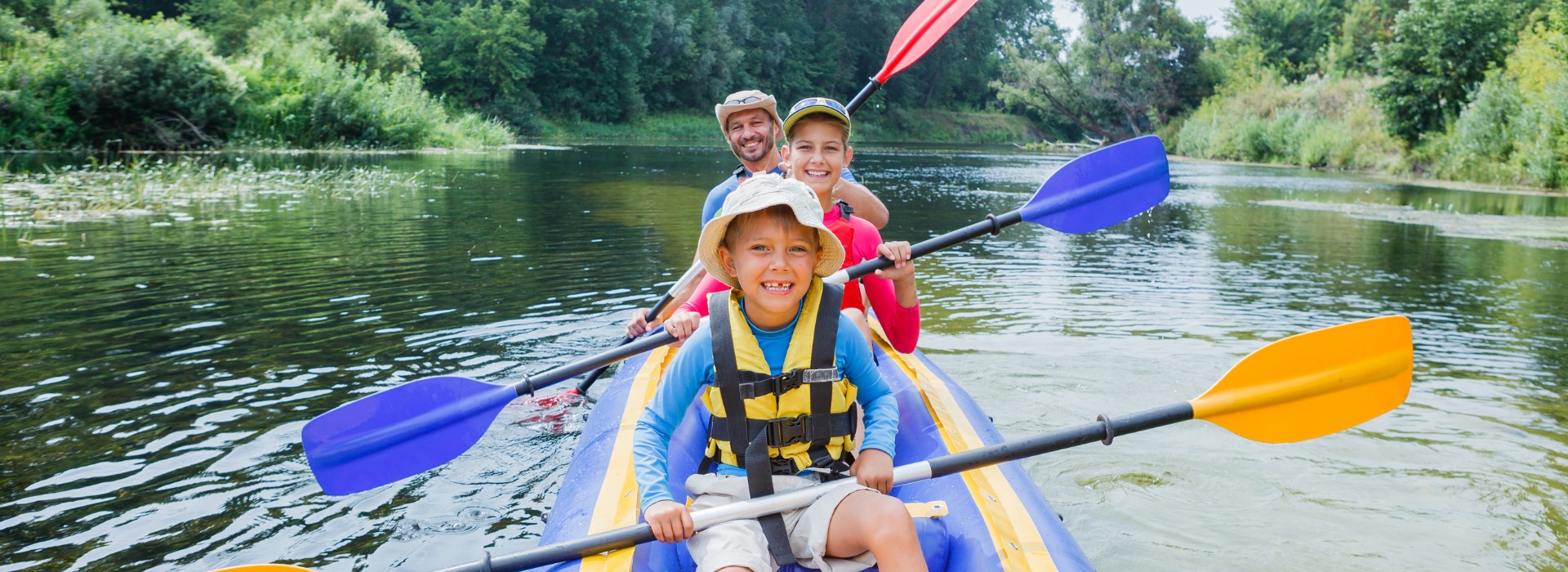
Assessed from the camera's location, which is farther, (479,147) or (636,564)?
(479,147)

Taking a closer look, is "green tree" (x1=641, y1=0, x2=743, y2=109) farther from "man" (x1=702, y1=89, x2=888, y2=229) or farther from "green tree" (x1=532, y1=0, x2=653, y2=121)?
"man" (x1=702, y1=89, x2=888, y2=229)

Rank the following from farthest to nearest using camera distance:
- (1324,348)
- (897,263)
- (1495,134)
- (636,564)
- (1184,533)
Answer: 1. (1495,134)
2. (1184,533)
3. (897,263)
4. (1324,348)
5. (636,564)

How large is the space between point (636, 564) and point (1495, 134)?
17.1 metres

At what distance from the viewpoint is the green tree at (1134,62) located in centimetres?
3556

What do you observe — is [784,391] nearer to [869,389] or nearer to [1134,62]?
[869,389]

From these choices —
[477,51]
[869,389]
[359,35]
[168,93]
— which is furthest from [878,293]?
[477,51]

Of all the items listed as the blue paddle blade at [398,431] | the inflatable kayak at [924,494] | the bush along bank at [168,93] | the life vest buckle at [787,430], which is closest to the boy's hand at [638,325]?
→ the inflatable kayak at [924,494]

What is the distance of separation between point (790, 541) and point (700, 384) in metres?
0.35

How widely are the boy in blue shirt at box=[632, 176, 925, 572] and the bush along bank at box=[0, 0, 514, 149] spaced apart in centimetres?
1606

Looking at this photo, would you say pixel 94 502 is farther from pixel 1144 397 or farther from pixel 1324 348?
pixel 1144 397

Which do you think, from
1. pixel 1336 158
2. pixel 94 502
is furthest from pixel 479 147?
pixel 94 502

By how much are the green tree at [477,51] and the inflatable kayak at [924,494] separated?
28660 millimetres

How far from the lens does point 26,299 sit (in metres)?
4.91

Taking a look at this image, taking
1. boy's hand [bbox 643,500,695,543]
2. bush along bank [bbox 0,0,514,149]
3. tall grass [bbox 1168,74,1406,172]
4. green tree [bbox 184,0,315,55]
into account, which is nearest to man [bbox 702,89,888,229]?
boy's hand [bbox 643,500,695,543]
